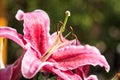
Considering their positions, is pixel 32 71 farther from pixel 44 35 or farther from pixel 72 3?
pixel 72 3

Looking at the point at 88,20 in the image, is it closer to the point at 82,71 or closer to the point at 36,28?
the point at 36,28

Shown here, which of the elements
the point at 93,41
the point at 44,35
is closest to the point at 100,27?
the point at 93,41

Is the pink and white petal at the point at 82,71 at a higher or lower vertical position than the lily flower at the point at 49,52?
lower

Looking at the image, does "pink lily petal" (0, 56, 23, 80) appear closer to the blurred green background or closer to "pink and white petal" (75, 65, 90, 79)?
"pink and white petal" (75, 65, 90, 79)

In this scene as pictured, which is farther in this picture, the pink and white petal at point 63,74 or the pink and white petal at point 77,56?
the pink and white petal at point 77,56

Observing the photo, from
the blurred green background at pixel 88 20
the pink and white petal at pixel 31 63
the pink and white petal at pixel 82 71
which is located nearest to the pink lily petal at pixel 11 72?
the pink and white petal at pixel 31 63

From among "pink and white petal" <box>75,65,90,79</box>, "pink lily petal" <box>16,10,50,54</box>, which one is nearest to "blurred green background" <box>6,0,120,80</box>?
"pink lily petal" <box>16,10,50,54</box>

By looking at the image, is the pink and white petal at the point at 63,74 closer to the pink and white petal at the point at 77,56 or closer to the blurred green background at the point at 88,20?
the pink and white petal at the point at 77,56

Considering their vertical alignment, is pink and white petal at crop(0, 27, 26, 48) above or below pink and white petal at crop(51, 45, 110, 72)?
above
